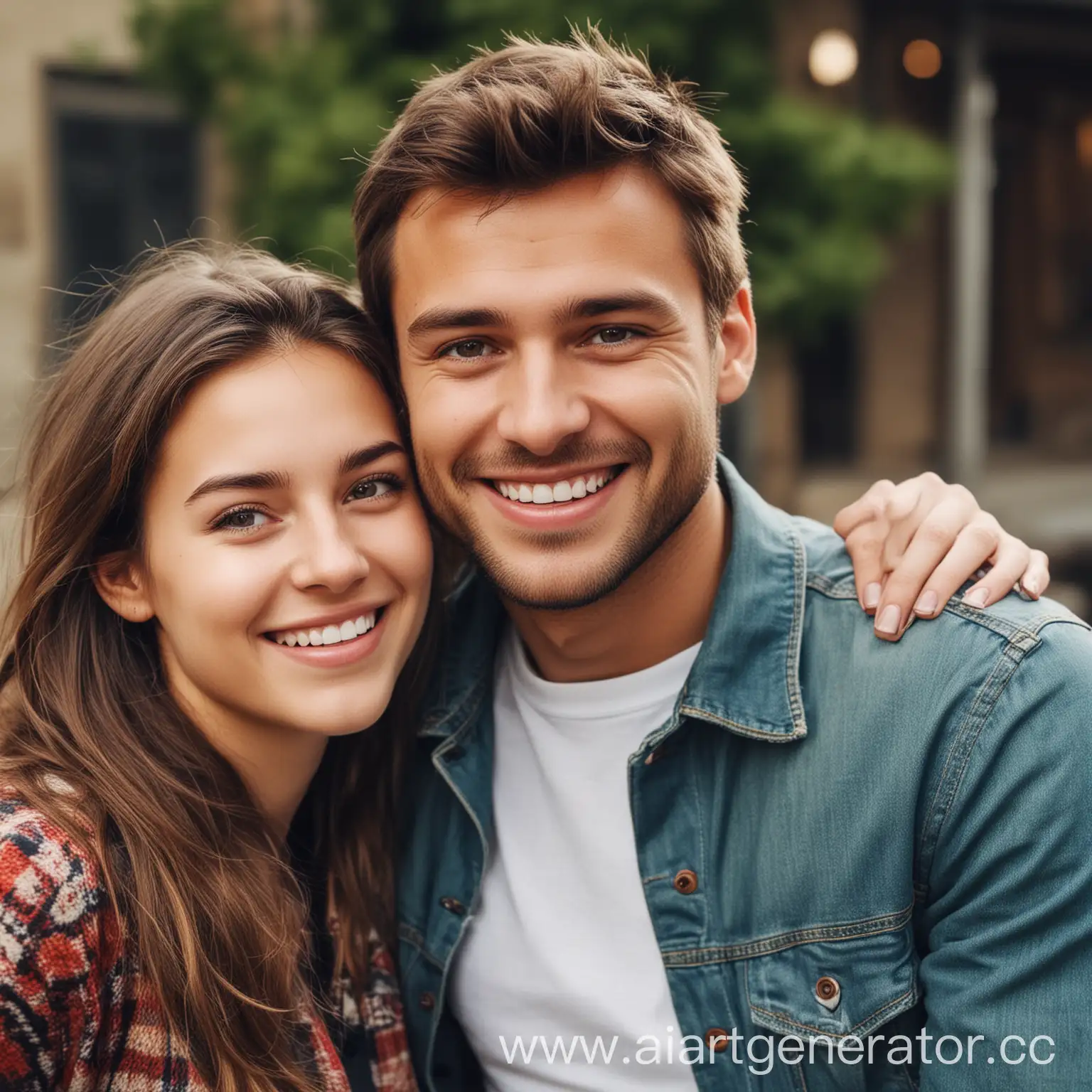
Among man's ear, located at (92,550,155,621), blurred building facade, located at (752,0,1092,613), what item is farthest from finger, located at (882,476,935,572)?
blurred building facade, located at (752,0,1092,613)

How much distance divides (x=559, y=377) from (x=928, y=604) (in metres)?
0.71

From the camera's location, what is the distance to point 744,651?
216 centimetres

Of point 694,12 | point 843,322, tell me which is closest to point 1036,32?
point 843,322

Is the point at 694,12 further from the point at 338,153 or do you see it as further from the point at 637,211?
the point at 637,211

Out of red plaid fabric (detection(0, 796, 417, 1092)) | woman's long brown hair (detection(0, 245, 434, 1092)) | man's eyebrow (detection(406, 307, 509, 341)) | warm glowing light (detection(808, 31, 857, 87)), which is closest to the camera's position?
red plaid fabric (detection(0, 796, 417, 1092))

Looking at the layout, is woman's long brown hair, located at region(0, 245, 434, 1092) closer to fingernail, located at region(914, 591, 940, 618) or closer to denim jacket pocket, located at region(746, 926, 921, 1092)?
denim jacket pocket, located at region(746, 926, 921, 1092)

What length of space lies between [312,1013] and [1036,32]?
960 centimetres

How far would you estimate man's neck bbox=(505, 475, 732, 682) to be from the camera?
2.25 meters

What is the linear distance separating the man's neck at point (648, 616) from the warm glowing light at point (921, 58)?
7.53 metres

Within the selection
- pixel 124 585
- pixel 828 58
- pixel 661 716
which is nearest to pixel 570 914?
pixel 661 716

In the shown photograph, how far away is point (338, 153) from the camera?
20.9 ft

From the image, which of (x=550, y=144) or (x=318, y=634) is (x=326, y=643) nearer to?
(x=318, y=634)

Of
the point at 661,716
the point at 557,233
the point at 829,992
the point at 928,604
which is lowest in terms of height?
the point at 829,992

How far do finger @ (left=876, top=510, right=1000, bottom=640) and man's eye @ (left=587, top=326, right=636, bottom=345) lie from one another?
23.6 inches
